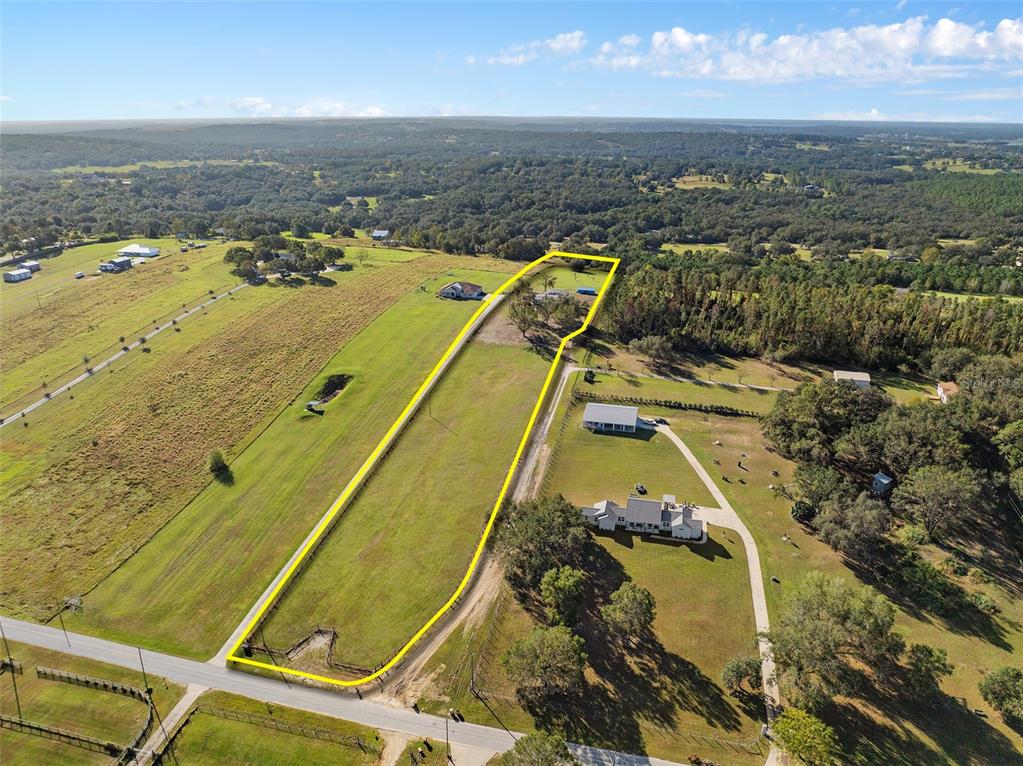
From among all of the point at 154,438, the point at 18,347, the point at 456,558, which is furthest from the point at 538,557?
the point at 18,347

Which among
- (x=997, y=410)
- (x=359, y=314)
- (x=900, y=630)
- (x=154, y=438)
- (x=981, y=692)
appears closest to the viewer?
(x=981, y=692)

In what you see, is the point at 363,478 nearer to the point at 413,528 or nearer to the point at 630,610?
the point at 413,528

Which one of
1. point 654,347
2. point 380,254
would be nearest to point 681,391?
point 654,347

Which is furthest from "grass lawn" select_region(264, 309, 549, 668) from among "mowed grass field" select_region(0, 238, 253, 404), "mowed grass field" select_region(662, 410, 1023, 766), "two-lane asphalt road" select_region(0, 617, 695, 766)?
"mowed grass field" select_region(0, 238, 253, 404)

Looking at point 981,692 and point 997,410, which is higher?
point 997,410

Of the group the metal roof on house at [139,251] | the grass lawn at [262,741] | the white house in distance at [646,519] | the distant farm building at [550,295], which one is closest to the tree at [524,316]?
the distant farm building at [550,295]

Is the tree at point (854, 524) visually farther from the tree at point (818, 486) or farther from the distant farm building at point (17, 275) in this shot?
the distant farm building at point (17, 275)

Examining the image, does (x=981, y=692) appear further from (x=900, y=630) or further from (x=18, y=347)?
(x=18, y=347)
